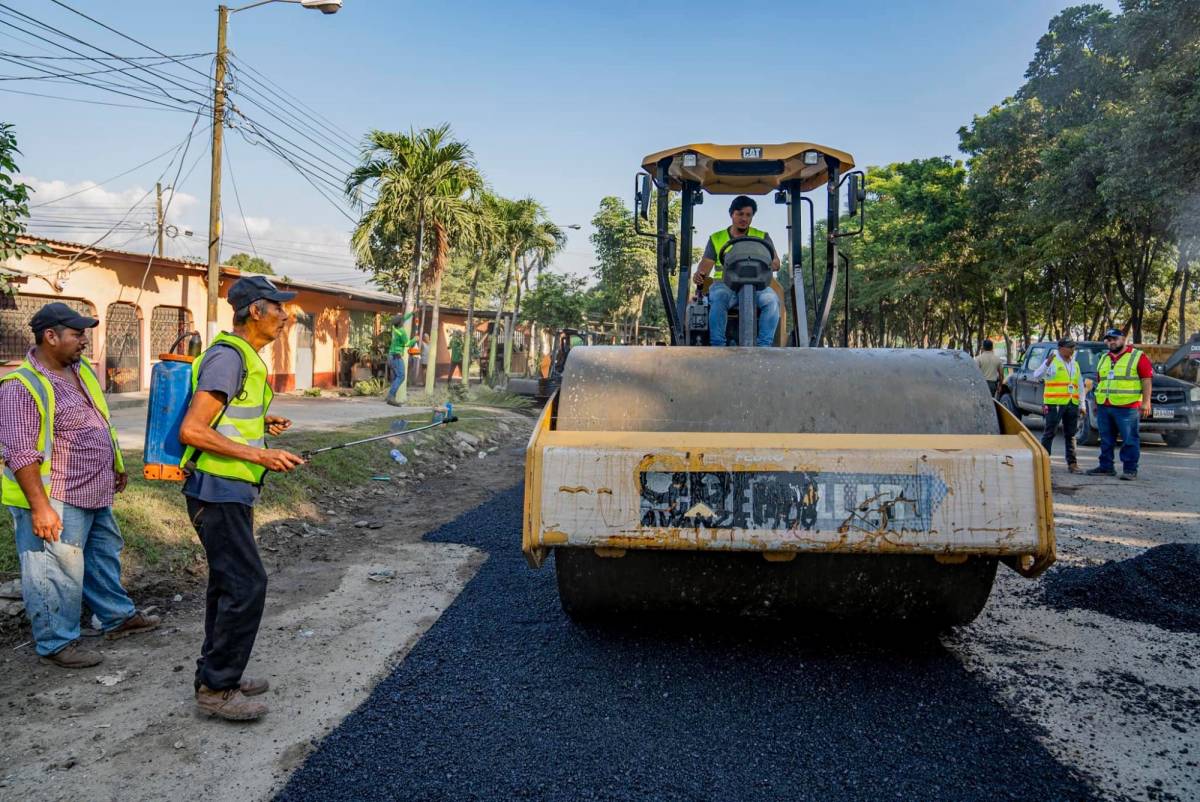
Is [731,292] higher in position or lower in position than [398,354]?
higher

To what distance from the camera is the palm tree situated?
632 inches

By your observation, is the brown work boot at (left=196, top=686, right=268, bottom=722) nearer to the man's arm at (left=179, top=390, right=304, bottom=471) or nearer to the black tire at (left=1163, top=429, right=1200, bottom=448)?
the man's arm at (left=179, top=390, right=304, bottom=471)

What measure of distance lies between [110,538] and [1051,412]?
32.6 feet

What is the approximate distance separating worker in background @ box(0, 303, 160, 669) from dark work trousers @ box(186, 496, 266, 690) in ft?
3.15

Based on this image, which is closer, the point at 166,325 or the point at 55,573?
the point at 55,573

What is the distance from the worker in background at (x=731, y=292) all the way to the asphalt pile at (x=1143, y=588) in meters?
2.18

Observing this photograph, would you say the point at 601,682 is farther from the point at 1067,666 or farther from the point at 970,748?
the point at 1067,666

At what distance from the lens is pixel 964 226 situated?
24.5 m

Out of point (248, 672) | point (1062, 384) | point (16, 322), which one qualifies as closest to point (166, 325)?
point (16, 322)

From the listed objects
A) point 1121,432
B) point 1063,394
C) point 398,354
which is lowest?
point 1121,432

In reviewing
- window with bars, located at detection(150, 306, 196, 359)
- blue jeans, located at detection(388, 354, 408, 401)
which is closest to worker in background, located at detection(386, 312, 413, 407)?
blue jeans, located at detection(388, 354, 408, 401)

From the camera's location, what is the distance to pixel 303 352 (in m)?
20.7

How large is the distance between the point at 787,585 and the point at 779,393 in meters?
0.80

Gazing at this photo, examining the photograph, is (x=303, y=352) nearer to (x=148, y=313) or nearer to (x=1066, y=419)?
(x=148, y=313)
